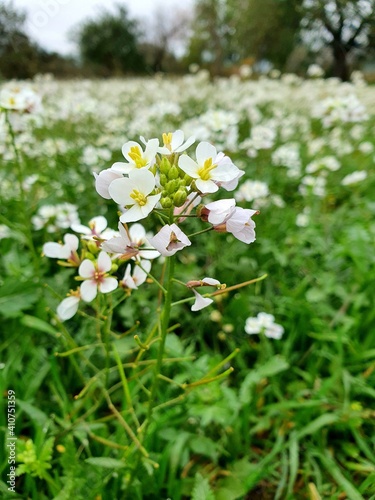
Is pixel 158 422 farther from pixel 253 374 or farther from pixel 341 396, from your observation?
pixel 341 396

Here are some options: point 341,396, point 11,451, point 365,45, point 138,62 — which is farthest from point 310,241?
point 138,62

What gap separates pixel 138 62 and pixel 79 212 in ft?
36.4

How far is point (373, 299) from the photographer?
6.25 feet

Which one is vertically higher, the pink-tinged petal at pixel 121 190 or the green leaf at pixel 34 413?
the pink-tinged petal at pixel 121 190

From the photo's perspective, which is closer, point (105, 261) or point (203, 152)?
point (203, 152)

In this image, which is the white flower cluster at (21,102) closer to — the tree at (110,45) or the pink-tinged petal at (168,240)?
the pink-tinged petal at (168,240)

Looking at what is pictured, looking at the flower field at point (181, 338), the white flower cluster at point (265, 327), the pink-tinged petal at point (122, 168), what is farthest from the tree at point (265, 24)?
the pink-tinged petal at point (122, 168)

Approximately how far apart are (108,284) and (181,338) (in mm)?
1009

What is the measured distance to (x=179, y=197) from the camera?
73cm

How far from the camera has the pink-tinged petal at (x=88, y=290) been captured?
0.87 metres

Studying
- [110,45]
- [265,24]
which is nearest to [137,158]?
[265,24]

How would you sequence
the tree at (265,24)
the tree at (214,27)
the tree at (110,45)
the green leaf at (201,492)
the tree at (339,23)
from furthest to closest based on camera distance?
1. the tree at (110,45)
2. the tree at (214,27)
3. the tree at (265,24)
4. the tree at (339,23)
5. the green leaf at (201,492)

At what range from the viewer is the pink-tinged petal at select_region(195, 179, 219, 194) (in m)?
0.73

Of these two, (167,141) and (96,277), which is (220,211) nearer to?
(167,141)
